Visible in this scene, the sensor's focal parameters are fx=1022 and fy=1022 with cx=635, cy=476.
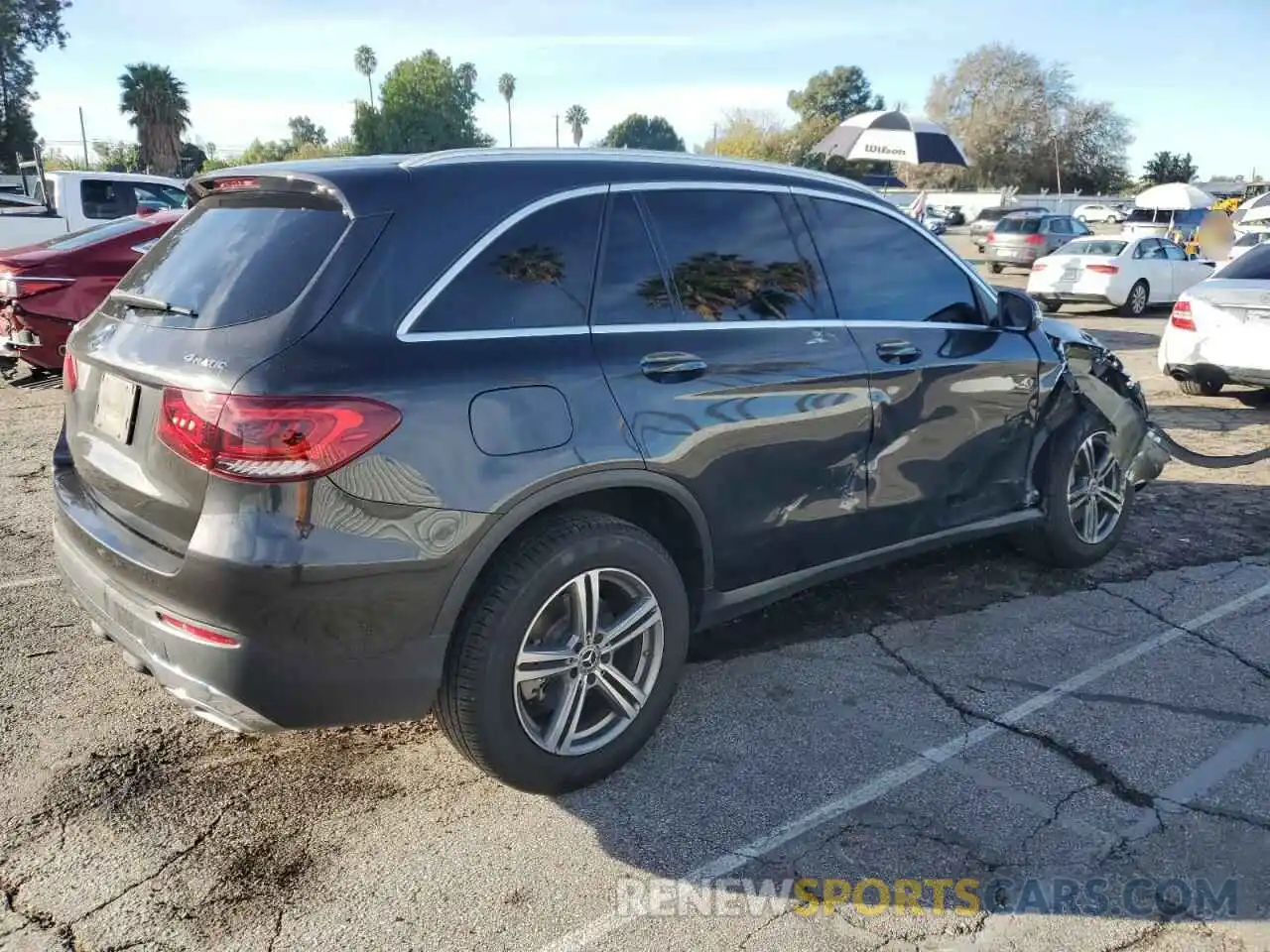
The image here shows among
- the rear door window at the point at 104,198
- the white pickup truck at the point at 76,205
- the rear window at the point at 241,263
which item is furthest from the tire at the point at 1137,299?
the rear window at the point at 241,263

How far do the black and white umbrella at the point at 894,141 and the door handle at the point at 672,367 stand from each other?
18150 mm

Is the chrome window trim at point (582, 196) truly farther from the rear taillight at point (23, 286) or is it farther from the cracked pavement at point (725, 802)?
the rear taillight at point (23, 286)

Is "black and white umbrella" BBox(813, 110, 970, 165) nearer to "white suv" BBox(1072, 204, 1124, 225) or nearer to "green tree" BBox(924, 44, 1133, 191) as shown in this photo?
"white suv" BBox(1072, 204, 1124, 225)

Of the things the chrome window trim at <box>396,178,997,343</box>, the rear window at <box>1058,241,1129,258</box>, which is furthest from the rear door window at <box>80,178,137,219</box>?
the rear window at <box>1058,241,1129,258</box>

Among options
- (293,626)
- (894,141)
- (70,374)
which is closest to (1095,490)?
(293,626)

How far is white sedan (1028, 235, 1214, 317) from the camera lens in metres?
17.3

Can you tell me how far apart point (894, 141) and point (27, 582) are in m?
18.7

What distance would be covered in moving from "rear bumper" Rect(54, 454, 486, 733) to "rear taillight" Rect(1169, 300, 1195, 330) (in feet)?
27.6

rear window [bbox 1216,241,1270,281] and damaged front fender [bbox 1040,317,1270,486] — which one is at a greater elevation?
rear window [bbox 1216,241,1270,281]

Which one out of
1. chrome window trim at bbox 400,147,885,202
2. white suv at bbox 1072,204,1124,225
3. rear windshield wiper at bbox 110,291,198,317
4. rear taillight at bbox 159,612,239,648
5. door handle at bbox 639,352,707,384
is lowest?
rear taillight at bbox 159,612,239,648

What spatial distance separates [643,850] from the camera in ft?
9.45

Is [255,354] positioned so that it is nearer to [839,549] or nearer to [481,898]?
[481,898]

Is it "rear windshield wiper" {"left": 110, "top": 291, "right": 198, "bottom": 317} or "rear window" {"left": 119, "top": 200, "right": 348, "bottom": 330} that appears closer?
"rear window" {"left": 119, "top": 200, "right": 348, "bottom": 330}

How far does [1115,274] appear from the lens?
17.2 m
